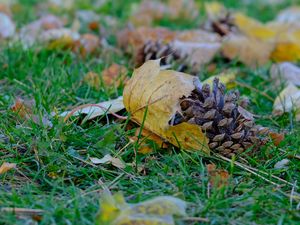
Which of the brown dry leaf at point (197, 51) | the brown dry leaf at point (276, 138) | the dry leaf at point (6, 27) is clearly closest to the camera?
the brown dry leaf at point (276, 138)

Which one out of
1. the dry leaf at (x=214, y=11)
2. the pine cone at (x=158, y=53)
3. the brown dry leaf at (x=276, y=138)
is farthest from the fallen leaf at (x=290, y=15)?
the brown dry leaf at (x=276, y=138)

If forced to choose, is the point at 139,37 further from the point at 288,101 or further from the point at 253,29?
the point at 288,101

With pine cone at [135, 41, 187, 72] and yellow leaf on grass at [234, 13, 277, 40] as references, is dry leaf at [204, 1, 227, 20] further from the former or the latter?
pine cone at [135, 41, 187, 72]

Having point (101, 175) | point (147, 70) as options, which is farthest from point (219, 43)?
point (101, 175)

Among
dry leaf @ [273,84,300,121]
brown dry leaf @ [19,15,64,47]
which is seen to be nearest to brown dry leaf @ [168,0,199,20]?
brown dry leaf @ [19,15,64,47]

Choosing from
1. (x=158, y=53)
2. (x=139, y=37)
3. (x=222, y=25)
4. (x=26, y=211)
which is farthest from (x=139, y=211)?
(x=222, y=25)

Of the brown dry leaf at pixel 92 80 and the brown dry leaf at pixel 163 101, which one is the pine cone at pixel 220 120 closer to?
the brown dry leaf at pixel 163 101
